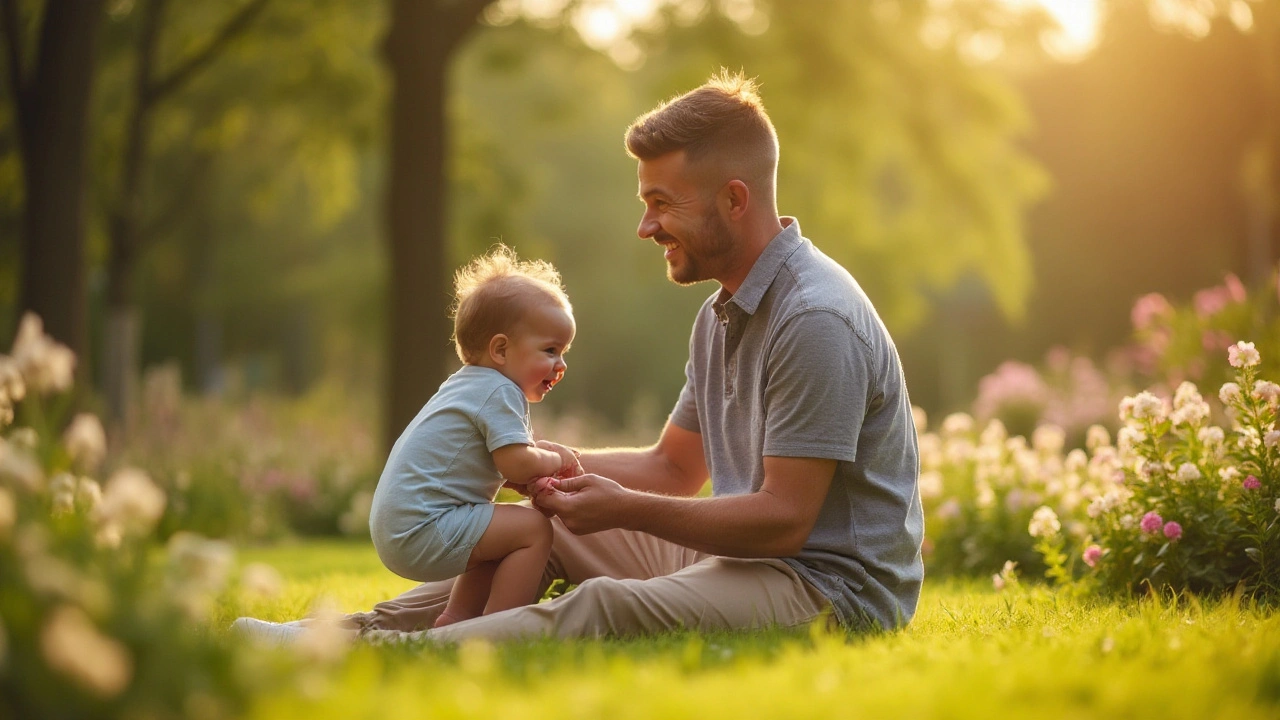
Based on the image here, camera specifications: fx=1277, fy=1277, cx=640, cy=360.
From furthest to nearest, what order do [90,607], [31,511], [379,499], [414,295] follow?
[414,295] < [379,499] < [31,511] < [90,607]

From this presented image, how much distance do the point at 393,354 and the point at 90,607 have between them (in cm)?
998

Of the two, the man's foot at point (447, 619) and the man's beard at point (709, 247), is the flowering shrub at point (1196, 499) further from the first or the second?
the man's foot at point (447, 619)

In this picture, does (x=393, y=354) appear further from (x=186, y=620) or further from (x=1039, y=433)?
(x=186, y=620)

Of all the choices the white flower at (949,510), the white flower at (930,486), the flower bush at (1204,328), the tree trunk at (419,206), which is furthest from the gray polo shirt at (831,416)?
the tree trunk at (419,206)

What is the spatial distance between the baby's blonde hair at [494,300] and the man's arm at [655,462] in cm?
75

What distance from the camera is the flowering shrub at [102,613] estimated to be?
2.22 meters

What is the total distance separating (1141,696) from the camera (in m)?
2.83

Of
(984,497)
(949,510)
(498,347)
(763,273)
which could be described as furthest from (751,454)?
(949,510)

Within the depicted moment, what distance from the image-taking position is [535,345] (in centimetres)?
439

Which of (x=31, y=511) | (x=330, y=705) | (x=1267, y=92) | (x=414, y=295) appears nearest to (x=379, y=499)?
(x=31, y=511)

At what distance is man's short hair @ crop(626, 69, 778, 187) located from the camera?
14.1 feet

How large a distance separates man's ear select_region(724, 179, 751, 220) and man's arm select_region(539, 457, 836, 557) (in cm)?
90

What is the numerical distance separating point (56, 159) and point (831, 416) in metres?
7.60

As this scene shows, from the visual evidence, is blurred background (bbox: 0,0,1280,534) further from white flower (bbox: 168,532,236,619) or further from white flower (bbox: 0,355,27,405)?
white flower (bbox: 168,532,236,619)
